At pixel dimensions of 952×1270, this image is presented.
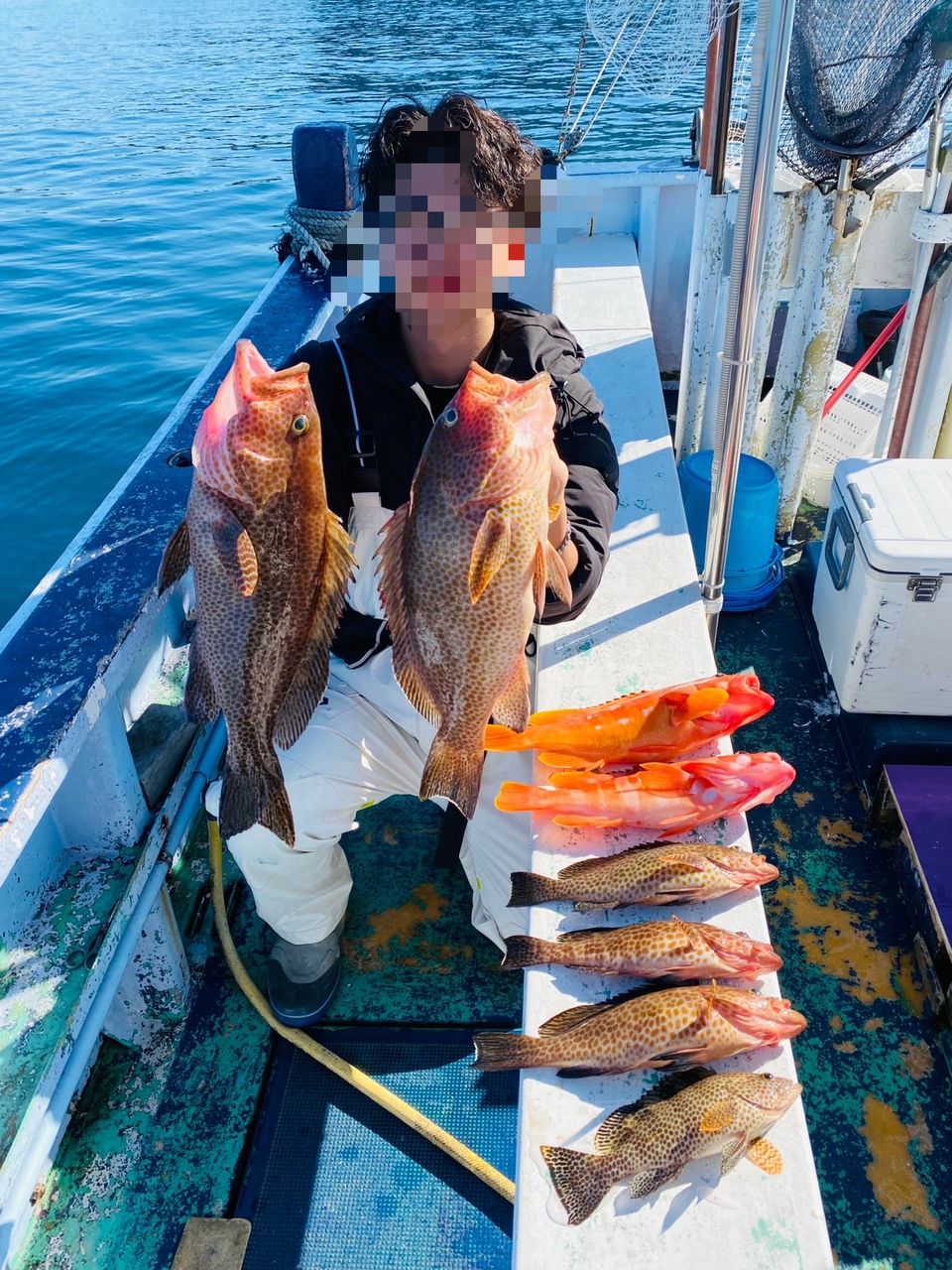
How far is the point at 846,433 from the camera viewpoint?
5914 millimetres

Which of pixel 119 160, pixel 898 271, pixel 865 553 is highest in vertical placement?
pixel 898 271

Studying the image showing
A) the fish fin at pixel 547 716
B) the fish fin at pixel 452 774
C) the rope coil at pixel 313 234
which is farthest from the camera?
the rope coil at pixel 313 234

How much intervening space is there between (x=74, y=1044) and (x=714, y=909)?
186 cm

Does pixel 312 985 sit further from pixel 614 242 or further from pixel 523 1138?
pixel 614 242

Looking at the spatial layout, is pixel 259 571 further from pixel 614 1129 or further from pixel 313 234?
pixel 313 234

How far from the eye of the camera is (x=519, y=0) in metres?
41.2

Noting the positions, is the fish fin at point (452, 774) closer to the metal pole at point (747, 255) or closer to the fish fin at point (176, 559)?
the fish fin at point (176, 559)

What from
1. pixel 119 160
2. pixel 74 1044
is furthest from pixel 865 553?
pixel 119 160

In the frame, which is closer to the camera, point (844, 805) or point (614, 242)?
point (844, 805)

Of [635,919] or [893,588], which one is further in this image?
[893,588]

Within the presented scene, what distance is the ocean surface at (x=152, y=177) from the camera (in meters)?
10.1

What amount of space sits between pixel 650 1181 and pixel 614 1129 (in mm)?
121

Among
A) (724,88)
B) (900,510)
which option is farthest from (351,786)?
(724,88)

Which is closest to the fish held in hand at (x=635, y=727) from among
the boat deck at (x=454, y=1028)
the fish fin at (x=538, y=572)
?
the fish fin at (x=538, y=572)
